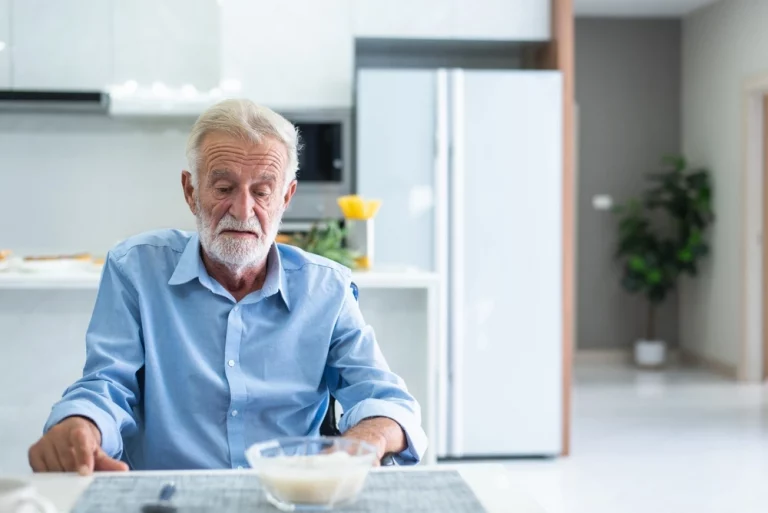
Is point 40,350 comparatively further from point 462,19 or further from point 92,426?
point 462,19

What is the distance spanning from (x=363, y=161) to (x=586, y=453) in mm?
1802

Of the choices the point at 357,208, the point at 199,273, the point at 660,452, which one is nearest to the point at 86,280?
the point at 357,208

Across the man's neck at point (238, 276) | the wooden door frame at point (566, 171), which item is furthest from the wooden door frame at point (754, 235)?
the man's neck at point (238, 276)

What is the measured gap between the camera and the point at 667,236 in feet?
24.7

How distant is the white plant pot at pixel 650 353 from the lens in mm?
7230

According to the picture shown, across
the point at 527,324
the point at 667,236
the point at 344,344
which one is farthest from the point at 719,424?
the point at 344,344

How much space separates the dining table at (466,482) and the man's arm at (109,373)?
15 centimetres

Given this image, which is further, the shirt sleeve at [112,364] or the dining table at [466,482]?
the shirt sleeve at [112,364]

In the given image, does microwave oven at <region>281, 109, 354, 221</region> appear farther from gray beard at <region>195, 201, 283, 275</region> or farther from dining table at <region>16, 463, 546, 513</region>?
dining table at <region>16, 463, 546, 513</region>

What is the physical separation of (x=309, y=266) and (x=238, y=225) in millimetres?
198

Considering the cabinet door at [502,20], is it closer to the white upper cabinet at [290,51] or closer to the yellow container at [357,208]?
the white upper cabinet at [290,51]

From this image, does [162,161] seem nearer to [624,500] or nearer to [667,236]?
[624,500]

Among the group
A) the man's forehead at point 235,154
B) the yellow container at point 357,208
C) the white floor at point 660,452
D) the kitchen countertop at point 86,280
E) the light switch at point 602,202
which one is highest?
the man's forehead at point 235,154

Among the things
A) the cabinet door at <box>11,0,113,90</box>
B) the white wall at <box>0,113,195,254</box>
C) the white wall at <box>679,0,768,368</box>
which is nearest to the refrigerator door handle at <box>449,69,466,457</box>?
the white wall at <box>0,113,195,254</box>
